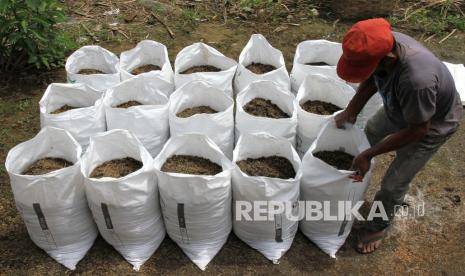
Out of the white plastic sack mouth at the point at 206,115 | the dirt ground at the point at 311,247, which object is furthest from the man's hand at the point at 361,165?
the white plastic sack mouth at the point at 206,115

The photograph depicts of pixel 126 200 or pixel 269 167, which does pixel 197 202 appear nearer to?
pixel 126 200

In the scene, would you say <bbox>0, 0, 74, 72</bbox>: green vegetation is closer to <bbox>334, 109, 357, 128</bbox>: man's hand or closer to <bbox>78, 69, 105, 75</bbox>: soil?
<bbox>78, 69, 105, 75</bbox>: soil

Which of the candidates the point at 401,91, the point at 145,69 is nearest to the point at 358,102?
the point at 401,91

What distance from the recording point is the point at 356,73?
204 centimetres

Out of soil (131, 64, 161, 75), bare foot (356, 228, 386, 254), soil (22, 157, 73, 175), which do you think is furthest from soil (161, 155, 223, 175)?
soil (131, 64, 161, 75)

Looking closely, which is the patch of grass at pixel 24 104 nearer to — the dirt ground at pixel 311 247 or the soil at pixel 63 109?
the dirt ground at pixel 311 247

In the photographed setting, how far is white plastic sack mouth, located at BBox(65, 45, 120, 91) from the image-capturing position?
316 centimetres

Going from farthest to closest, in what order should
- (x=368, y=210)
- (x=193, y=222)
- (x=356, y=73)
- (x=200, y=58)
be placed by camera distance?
(x=200, y=58)
(x=368, y=210)
(x=193, y=222)
(x=356, y=73)

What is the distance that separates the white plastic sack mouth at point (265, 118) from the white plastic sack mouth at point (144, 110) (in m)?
0.50

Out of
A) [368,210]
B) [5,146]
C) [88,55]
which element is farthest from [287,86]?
[5,146]

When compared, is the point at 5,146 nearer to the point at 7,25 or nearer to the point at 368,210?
the point at 7,25

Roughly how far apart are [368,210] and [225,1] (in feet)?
10.8

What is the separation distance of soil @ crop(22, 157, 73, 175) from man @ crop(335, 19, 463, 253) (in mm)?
1693

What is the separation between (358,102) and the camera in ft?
8.43
